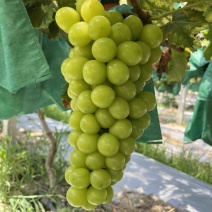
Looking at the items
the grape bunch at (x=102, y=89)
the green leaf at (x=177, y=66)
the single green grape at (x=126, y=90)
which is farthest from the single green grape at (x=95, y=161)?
the green leaf at (x=177, y=66)

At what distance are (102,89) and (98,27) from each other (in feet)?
0.34

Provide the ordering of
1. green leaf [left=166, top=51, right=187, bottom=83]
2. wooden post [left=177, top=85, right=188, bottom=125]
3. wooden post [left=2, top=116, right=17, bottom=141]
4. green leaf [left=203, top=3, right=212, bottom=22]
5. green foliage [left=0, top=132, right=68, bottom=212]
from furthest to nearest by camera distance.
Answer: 1. wooden post [left=177, top=85, right=188, bottom=125]
2. wooden post [left=2, top=116, right=17, bottom=141]
3. green foliage [left=0, top=132, right=68, bottom=212]
4. green leaf [left=166, top=51, right=187, bottom=83]
5. green leaf [left=203, top=3, right=212, bottom=22]

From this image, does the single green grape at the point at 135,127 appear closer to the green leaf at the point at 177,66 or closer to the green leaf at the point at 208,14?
the green leaf at the point at 208,14

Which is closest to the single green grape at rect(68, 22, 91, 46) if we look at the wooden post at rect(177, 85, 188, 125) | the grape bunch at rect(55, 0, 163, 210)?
the grape bunch at rect(55, 0, 163, 210)

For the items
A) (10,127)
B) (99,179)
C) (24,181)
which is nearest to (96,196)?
(99,179)

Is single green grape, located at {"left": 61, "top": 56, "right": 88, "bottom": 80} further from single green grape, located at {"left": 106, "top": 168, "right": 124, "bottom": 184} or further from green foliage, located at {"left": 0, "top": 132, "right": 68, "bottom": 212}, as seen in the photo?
green foliage, located at {"left": 0, "top": 132, "right": 68, "bottom": 212}

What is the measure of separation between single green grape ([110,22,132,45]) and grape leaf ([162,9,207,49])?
0.25 metres

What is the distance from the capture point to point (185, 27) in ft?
2.56

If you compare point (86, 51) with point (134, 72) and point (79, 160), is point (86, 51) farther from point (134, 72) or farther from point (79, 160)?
point (79, 160)

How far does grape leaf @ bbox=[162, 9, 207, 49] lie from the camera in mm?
754

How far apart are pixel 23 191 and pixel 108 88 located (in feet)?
6.17

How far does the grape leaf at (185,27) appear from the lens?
0.75 m

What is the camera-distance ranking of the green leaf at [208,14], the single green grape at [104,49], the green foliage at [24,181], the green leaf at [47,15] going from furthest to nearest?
the green foliage at [24,181]
the green leaf at [47,15]
the green leaf at [208,14]
the single green grape at [104,49]

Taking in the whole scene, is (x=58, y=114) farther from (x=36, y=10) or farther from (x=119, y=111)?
(x=119, y=111)
